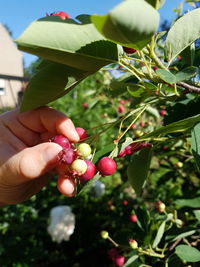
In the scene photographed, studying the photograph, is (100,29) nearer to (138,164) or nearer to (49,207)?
(138,164)

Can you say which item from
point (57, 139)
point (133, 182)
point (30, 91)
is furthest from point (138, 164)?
point (30, 91)

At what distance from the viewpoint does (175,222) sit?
1349 millimetres

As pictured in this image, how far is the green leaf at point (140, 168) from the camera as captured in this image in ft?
2.86

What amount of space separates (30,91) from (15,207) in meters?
2.14

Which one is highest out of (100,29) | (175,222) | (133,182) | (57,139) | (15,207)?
(100,29)

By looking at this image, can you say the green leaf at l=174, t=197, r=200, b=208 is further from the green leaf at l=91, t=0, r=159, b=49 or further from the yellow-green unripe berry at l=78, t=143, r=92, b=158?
the green leaf at l=91, t=0, r=159, b=49

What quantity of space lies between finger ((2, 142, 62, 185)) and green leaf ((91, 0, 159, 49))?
34 centimetres

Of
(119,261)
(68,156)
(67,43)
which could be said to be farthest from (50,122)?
(119,261)

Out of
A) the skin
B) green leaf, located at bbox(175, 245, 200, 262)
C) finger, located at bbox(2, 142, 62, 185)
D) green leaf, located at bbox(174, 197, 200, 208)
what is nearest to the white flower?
the skin

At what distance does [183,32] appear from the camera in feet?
2.34

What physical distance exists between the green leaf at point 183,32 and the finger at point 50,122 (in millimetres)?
341

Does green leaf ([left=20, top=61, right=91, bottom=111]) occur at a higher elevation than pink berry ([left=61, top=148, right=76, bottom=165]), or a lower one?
higher

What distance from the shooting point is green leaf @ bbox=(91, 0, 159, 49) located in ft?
1.40

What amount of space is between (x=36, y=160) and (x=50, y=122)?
0.16m
